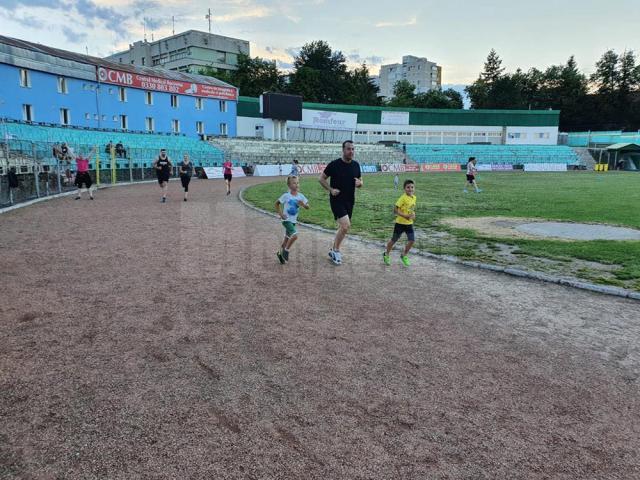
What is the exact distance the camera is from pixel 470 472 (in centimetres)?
292

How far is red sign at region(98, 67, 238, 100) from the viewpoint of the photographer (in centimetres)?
4181

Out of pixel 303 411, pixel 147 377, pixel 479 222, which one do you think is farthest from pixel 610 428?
pixel 479 222

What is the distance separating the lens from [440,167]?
6109 cm

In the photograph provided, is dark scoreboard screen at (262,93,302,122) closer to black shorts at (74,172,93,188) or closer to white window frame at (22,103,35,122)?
white window frame at (22,103,35,122)

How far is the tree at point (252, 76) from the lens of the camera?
76.1 metres

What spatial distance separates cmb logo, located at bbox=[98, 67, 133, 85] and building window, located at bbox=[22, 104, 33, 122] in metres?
7.27

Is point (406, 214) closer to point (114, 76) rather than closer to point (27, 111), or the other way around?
point (27, 111)

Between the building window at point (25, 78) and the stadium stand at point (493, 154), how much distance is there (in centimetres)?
4806

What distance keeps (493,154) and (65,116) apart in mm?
56792

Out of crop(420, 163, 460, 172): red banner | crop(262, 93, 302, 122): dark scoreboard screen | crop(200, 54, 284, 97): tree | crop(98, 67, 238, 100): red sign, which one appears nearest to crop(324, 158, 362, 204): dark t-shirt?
crop(98, 67, 238, 100): red sign

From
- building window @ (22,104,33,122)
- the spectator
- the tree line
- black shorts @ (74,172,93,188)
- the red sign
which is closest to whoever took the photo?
black shorts @ (74,172,93,188)

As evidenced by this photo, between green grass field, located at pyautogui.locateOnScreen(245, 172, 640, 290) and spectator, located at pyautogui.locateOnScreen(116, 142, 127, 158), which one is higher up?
spectator, located at pyautogui.locateOnScreen(116, 142, 127, 158)

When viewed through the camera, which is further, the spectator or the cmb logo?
the cmb logo

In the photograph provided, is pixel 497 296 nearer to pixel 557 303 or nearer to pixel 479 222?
pixel 557 303
